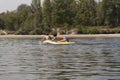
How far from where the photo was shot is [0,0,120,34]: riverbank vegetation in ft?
460

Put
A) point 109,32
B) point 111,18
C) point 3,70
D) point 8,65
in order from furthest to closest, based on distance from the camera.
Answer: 1. point 111,18
2. point 109,32
3. point 8,65
4. point 3,70

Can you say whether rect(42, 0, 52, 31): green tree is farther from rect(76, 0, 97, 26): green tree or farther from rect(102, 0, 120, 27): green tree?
rect(102, 0, 120, 27): green tree

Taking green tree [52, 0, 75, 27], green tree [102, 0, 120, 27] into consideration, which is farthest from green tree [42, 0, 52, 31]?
green tree [102, 0, 120, 27]

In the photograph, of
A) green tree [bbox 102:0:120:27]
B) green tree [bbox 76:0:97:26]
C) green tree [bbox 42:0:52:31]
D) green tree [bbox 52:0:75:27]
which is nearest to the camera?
green tree [bbox 102:0:120:27]

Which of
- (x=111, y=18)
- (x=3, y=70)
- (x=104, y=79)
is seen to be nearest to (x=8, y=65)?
(x=3, y=70)

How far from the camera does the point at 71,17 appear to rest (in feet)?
487

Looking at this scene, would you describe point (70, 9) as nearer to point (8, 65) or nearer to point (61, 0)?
point (61, 0)

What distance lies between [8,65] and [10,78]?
718 centimetres

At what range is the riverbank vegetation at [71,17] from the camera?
140250 mm

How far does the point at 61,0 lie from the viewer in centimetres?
14788

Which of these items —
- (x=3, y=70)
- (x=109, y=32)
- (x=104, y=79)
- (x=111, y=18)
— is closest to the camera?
(x=104, y=79)

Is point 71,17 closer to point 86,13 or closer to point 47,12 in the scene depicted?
point 86,13

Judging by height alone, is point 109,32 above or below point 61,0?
below

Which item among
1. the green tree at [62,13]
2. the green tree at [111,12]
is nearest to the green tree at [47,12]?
the green tree at [62,13]
